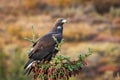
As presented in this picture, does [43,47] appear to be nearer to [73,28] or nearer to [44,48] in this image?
[44,48]

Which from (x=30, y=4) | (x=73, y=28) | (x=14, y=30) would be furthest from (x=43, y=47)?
(x=30, y=4)

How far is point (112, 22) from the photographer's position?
4678cm

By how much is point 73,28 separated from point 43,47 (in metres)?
33.3

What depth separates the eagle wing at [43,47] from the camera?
1080cm

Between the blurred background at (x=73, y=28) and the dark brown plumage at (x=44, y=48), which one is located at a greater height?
the dark brown plumage at (x=44, y=48)

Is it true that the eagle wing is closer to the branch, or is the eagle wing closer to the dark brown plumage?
the dark brown plumage

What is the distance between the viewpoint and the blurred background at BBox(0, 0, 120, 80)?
32969 millimetres

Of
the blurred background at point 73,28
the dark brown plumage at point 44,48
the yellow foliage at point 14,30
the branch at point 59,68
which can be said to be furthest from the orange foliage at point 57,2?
the branch at point 59,68

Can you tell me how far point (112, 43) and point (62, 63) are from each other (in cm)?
2954

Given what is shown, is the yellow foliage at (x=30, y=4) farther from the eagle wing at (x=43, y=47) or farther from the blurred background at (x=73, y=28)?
the eagle wing at (x=43, y=47)

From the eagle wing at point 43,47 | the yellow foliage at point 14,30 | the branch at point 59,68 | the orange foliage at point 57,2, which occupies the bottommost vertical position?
the orange foliage at point 57,2

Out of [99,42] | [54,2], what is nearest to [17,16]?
[54,2]

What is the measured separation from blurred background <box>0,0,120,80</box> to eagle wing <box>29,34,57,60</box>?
13.0m

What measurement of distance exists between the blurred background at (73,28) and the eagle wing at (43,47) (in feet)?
42.6
